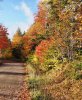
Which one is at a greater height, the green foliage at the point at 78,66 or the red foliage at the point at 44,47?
the red foliage at the point at 44,47

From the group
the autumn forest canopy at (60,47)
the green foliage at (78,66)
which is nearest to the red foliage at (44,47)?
the autumn forest canopy at (60,47)

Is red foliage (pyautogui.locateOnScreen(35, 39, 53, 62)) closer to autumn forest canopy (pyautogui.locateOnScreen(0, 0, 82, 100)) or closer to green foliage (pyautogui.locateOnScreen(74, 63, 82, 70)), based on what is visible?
autumn forest canopy (pyautogui.locateOnScreen(0, 0, 82, 100))

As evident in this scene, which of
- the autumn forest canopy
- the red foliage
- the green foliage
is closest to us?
the autumn forest canopy

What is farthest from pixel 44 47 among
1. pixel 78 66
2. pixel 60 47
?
pixel 78 66

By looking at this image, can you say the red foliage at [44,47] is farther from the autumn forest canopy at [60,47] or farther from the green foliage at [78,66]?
the green foliage at [78,66]

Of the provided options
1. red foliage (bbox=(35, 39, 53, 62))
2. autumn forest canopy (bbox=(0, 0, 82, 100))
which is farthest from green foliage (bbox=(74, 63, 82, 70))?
red foliage (bbox=(35, 39, 53, 62))

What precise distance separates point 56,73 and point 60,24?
4.51 meters

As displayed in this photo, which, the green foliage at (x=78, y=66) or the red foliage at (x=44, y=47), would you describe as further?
the red foliage at (x=44, y=47)

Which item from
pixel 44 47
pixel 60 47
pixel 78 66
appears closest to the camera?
pixel 78 66

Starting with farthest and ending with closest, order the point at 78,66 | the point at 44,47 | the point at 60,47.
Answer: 1. the point at 44,47
2. the point at 60,47
3. the point at 78,66

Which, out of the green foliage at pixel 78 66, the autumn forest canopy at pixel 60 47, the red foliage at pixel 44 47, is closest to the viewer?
the autumn forest canopy at pixel 60 47

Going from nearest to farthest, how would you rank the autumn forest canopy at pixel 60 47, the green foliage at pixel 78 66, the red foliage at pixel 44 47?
the autumn forest canopy at pixel 60 47, the green foliage at pixel 78 66, the red foliage at pixel 44 47

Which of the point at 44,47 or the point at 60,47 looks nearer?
the point at 60,47

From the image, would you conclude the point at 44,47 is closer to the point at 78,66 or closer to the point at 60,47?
the point at 60,47
